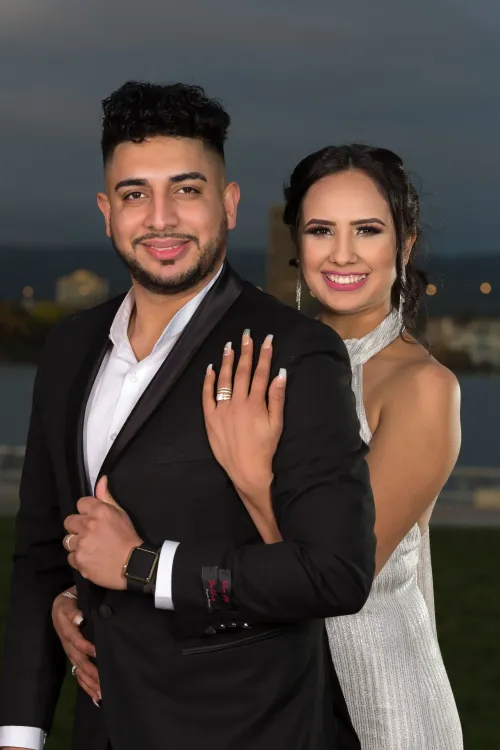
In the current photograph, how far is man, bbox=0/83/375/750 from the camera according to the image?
A: 220cm

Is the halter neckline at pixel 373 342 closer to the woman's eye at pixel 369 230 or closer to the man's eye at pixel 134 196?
the woman's eye at pixel 369 230

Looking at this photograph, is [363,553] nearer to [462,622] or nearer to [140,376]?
[140,376]

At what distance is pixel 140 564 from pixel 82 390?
438 mm

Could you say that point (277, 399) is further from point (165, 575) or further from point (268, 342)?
point (165, 575)

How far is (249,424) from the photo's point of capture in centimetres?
229

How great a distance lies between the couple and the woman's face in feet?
2.03

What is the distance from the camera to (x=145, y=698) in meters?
2.37

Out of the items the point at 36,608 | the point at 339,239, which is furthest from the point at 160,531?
the point at 339,239

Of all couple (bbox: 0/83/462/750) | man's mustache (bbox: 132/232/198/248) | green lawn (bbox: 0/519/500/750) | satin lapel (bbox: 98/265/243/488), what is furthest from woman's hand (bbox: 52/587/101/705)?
green lawn (bbox: 0/519/500/750)

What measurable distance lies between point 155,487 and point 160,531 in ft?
0.28

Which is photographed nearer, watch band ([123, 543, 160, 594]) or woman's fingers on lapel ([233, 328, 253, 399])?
watch band ([123, 543, 160, 594])

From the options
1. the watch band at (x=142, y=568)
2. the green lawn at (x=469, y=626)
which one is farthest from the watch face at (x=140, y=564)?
the green lawn at (x=469, y=626)

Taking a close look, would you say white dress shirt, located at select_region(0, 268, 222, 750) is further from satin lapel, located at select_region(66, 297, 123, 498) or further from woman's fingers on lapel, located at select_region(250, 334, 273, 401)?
woman's fingers on lapel, located at select_region(250, 334, 273, 401)

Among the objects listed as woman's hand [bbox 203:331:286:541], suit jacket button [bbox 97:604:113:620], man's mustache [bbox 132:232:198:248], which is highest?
man's mustache [bbox 132:232:198:248]
